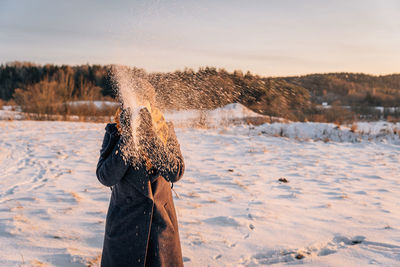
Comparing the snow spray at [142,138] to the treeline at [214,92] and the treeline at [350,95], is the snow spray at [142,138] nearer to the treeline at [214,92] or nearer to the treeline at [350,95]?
the treeline at [214,92]

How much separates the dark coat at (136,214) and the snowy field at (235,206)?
0.89 m

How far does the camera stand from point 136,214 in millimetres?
1854

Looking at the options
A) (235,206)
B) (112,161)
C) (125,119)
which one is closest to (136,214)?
(112,161)

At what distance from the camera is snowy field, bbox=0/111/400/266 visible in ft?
9.29

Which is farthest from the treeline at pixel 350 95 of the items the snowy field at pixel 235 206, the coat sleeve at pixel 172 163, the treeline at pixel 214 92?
the coat sleeve at pixel 172 163

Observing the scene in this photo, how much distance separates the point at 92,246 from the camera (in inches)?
114

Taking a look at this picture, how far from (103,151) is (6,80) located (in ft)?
148

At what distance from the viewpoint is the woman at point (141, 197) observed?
1.83m

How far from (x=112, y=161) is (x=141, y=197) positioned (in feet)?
0.94

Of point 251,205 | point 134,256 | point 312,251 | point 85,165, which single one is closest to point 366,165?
point 251,205

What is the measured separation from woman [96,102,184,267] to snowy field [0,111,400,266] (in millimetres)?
917

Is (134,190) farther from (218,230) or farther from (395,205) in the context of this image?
(395,205)

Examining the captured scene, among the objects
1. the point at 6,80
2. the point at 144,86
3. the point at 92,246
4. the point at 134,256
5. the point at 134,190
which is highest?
the point at 6,80

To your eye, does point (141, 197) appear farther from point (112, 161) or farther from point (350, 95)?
point (350, 95)
